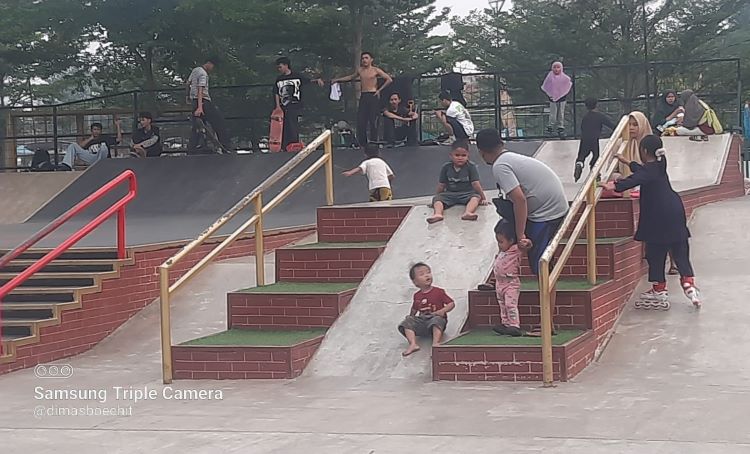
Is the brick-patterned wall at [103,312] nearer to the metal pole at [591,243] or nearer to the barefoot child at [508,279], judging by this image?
the barefoot child at [508,279]

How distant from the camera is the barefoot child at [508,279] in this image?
7801 millimetres

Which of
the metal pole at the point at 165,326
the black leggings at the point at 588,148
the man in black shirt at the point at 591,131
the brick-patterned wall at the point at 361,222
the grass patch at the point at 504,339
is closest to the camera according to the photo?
the grass patch at the point at 504,339

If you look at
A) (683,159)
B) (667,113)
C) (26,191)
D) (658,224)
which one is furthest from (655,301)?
(26,191)

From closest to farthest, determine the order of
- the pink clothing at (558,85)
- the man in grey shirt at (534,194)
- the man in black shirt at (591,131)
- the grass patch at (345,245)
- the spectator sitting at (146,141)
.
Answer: the man in grey shirt at (534,194) < the grass patch at (345,245) < the man in black shirt at (591,131) < the pink clothing at (558,85) < the spectator sitting at (146,141)

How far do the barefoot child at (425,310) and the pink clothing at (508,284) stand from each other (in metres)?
0.53

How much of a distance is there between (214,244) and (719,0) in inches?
1243

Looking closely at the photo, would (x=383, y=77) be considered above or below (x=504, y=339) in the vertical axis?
above

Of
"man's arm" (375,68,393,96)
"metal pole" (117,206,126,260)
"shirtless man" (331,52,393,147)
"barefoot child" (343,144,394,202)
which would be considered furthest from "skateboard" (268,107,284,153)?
"metal pole" (117,206,126,260)

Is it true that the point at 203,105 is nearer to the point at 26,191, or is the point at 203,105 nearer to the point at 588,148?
the point at 26,191

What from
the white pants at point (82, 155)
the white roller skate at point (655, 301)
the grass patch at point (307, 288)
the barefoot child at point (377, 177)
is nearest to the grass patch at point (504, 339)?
the white roller skate at point (655, 301)

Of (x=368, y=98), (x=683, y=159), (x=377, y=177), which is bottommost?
(x=377, y=177)

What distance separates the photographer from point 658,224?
894 centimetres

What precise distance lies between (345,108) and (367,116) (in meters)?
10.3

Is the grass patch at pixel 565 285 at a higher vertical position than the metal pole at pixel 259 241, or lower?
lower
